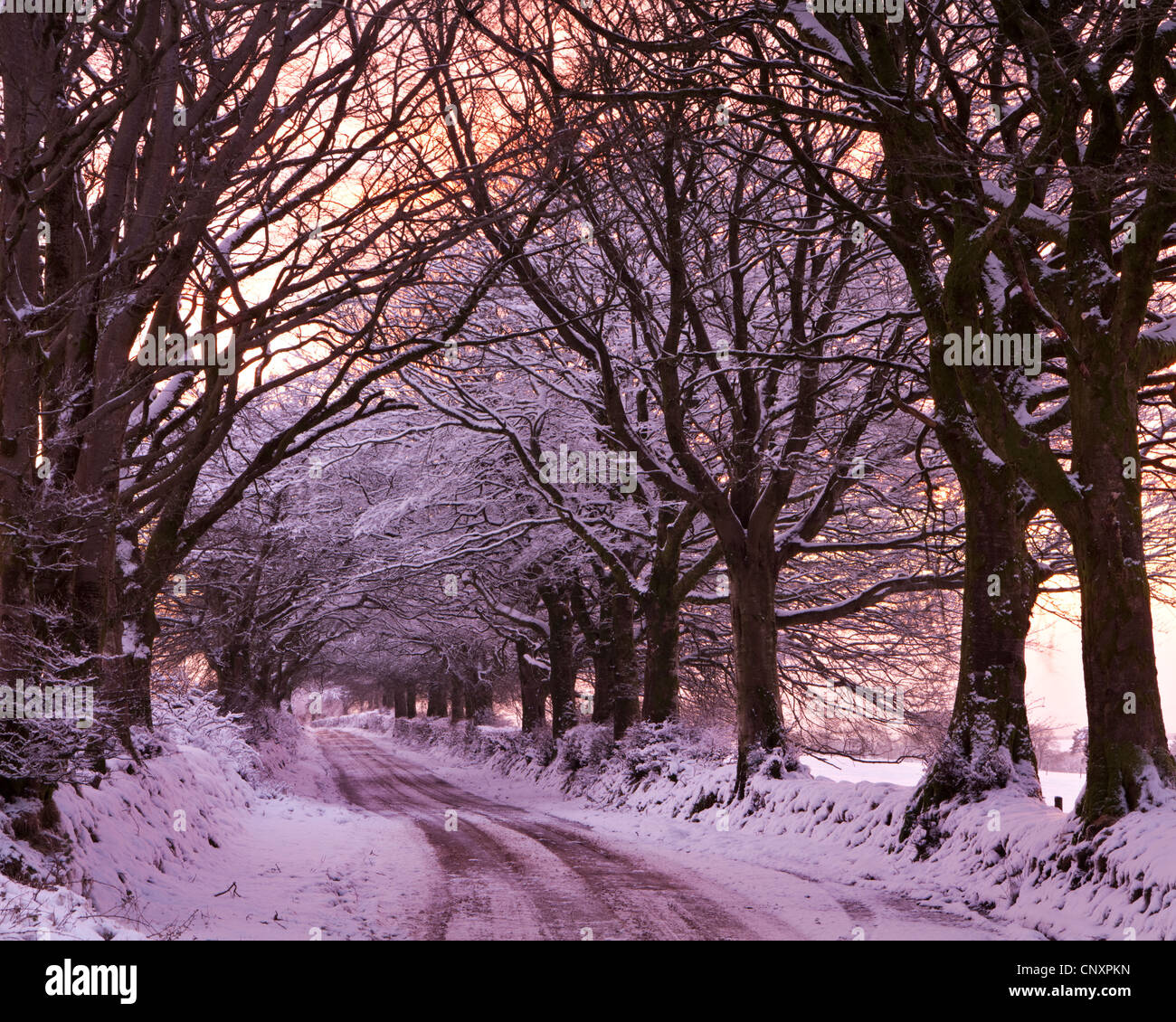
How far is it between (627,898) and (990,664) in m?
4.58

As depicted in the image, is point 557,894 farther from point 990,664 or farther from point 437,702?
point 437,702

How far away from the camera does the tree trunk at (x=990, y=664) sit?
9.81 m

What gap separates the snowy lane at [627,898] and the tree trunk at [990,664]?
1.64 metres

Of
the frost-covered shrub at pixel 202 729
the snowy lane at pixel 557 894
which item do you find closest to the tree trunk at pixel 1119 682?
the snowy lane at pixel 557 894

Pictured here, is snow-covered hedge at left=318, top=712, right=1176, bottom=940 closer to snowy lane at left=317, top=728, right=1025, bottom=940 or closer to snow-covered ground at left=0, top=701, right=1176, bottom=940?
snow-covered ground at left=0, top=701, right=1176, bottom=940

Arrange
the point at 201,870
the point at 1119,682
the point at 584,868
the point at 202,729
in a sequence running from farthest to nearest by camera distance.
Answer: the point at 202,729 → the point at 584,868 → the point at 201,870 → the point at 1119,682

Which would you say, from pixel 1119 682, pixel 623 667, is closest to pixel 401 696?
pixel 623 667

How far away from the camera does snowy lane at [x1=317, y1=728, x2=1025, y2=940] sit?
736 cm

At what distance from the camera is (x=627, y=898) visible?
28.8 feet

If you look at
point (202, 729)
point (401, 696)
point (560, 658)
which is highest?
point (560, 658)

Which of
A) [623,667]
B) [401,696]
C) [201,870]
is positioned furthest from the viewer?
[401,696]

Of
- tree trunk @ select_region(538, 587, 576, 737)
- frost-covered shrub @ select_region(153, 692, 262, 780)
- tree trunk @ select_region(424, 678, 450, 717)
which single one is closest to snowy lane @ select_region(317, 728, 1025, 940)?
frost-covered shrub @ select_region(153, 692, 262, 780)
